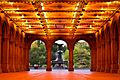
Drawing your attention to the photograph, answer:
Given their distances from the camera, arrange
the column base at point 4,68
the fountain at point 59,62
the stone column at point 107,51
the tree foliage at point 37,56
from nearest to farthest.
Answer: the column base at point 4,68
the stone column at point 107,51
the fountain at point 59,62
the tree foliage at point 37,56

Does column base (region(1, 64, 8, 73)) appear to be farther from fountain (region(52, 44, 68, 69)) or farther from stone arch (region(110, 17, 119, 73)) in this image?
fountain (region(52, 44, 68, 69))

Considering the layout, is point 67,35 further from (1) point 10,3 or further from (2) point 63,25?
(1) point 10,3

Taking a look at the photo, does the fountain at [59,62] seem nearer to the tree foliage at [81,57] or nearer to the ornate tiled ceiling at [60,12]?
the tree foliage at [81,57]

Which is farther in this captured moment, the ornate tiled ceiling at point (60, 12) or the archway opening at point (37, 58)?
the archway opening at point (37, 58)

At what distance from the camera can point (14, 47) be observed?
4384 cm

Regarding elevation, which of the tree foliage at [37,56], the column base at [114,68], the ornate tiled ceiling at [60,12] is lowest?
the column base at [114,68]

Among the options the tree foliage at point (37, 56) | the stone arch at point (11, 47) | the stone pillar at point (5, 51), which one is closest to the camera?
the stone pillar at point (5, 51)

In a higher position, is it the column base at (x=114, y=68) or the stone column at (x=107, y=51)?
the stone column at (x=107, y=51)

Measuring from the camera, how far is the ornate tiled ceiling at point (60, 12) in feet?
94.5

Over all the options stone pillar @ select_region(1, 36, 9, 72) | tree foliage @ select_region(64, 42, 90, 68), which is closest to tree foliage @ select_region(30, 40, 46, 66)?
tree foliage @ select_region(64, 42, 90, 68)

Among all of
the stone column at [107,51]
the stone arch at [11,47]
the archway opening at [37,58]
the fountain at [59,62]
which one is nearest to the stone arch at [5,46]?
the stone arch at [11,47]

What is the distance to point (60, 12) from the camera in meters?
33.5

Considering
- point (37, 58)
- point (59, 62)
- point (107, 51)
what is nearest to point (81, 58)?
point (37, 58)

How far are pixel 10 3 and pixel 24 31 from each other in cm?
2132
